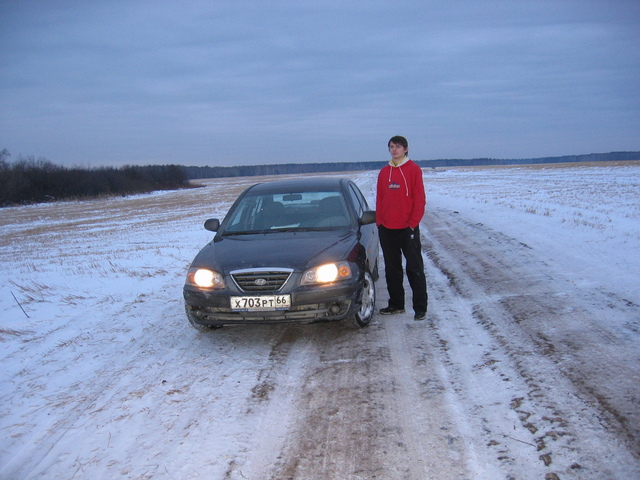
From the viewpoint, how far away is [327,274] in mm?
4371

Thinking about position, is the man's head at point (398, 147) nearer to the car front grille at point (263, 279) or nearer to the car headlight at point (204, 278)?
the car front grille at point (263, 279)

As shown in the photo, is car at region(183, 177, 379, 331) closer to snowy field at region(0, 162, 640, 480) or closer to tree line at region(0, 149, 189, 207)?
snowy field at region(0, 162, 640, 480)

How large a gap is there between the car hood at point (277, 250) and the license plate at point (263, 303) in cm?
29

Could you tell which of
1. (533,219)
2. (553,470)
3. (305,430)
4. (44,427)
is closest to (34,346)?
(44,427)

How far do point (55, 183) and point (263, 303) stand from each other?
5870 cm

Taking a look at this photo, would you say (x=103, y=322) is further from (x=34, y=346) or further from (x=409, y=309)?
(x=409, y=309)

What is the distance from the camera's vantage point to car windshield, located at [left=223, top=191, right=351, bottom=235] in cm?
550

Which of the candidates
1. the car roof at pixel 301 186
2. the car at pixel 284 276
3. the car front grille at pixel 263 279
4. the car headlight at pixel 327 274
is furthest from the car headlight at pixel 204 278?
the car roof at pixel 301 186

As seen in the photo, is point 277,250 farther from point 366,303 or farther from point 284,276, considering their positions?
point 366,303

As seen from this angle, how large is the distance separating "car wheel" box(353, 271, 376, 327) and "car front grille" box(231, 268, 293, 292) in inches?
31.5

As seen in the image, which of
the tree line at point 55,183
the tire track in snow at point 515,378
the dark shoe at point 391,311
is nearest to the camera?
the tire track in snow at point 515,378

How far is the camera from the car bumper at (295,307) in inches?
167

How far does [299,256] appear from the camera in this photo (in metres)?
4.49

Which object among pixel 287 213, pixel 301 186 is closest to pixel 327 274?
pixel 287 213
